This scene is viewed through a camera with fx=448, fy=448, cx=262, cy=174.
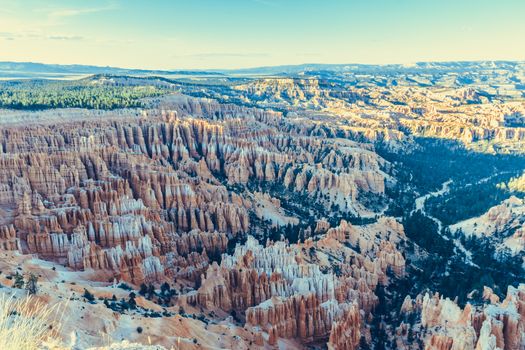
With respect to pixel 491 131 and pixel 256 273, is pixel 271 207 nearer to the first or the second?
pixel 256 273

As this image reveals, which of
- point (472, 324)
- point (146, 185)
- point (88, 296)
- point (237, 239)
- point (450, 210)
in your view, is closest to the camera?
point (88, 296)

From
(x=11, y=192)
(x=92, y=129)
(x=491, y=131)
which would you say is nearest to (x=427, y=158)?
(x=491, y=131)

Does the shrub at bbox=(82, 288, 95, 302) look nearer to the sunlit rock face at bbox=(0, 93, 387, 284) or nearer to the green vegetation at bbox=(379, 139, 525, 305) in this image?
the sunlit rock face at bbox=(0, 93, 387, 284)

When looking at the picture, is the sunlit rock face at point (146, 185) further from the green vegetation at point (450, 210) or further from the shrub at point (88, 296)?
the green vegetation at point (450, 210)

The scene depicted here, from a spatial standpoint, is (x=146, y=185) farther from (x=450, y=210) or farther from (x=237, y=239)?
(x=450, y=210)

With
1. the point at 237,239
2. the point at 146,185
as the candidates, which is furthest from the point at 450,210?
the point at 146,185

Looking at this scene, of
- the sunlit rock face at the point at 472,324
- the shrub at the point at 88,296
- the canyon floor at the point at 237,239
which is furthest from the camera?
the canyon floor at the point at 237,239

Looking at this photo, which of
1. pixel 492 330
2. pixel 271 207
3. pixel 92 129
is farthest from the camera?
pixel 92 129

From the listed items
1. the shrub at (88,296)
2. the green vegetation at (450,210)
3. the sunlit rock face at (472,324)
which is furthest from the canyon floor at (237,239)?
the shrub at (88,296)

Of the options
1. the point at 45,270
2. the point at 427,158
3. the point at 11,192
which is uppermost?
the point at 11,192
